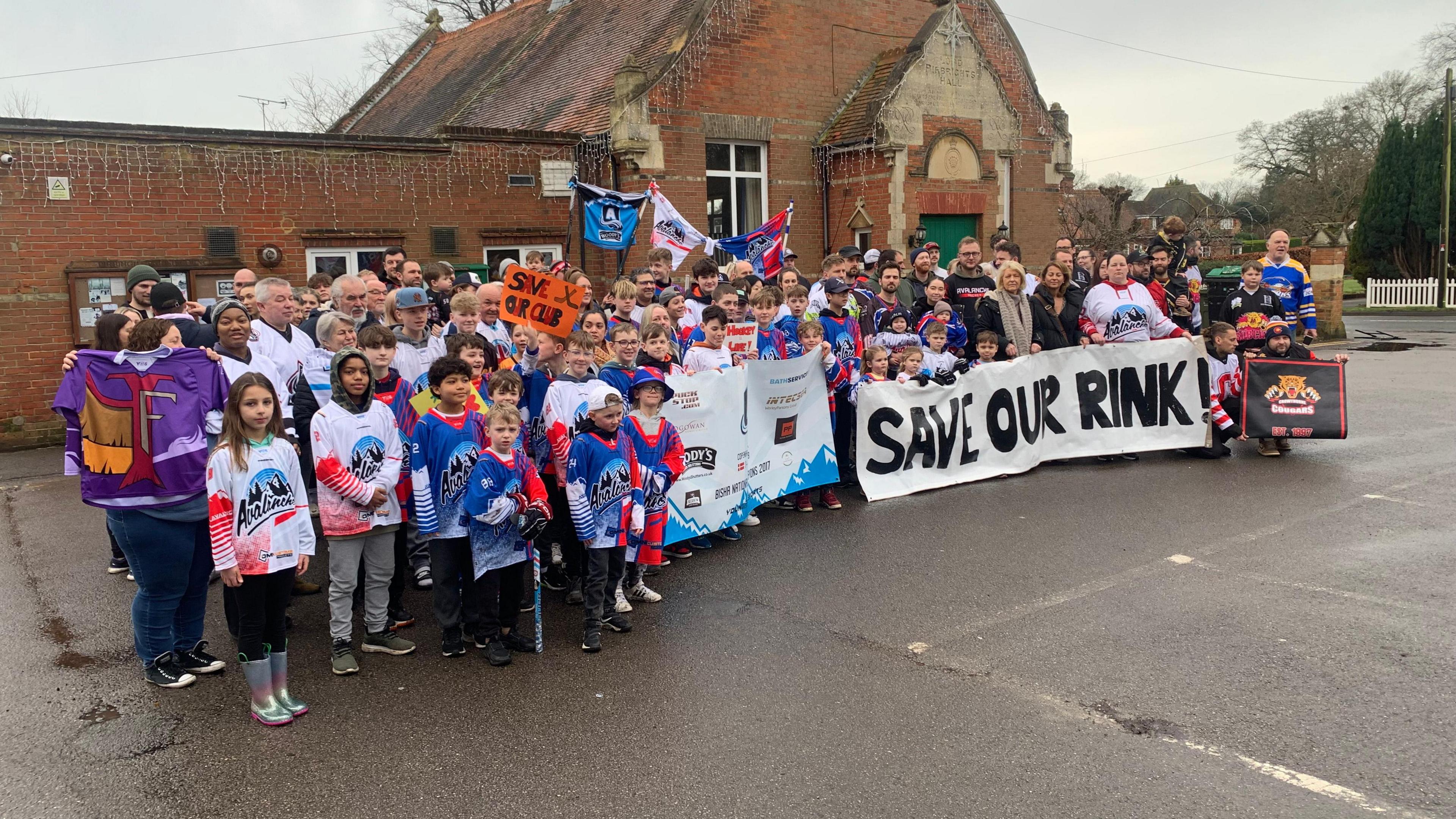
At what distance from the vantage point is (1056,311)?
32.6ft

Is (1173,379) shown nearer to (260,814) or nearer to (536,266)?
(536,266)

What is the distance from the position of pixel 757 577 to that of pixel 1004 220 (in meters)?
16.5

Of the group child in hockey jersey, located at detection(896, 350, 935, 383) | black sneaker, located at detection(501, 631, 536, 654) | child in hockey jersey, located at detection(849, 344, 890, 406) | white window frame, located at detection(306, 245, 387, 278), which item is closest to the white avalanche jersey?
child in hockey jersey, located at detection(896, 350, 935, 383)

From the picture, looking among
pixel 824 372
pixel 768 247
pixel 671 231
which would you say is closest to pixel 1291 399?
pixel 824 372

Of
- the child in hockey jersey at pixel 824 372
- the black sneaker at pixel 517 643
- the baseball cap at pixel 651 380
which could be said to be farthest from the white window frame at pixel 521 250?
the black sneaker at pixel 517 643

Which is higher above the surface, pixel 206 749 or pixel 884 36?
pixel 884 36

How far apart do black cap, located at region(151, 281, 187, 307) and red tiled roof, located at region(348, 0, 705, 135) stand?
10938 mm

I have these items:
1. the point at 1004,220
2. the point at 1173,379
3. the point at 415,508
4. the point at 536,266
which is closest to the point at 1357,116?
the point at 1004,220

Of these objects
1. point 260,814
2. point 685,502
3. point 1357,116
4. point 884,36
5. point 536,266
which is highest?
point 1357,116

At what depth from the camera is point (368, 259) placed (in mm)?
14430

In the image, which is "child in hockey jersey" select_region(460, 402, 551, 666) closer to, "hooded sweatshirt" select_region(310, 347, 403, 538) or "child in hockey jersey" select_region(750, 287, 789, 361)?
"hooded sweatshirt" select_region(310, 347, 403, 538)

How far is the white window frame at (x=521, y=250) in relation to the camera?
15367 mm

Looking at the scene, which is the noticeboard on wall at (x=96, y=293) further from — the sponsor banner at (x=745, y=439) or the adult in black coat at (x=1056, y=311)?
the adult in black coat at (x=1056, y=311)

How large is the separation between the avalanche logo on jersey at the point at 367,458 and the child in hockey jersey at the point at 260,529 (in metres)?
0.42
